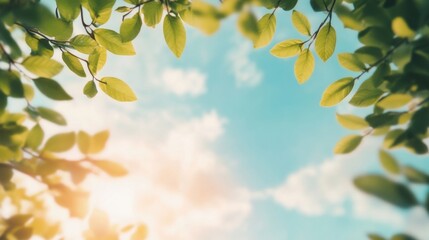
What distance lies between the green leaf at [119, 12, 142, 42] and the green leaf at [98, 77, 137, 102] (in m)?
0.28

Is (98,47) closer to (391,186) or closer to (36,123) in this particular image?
(36,123)

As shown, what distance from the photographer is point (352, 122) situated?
78.0 inches

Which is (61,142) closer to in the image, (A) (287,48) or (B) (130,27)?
(B) (130,27)

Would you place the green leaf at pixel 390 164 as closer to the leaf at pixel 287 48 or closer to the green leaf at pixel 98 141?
the green leaf at pixel 98 141

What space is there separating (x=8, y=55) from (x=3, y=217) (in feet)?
3.16

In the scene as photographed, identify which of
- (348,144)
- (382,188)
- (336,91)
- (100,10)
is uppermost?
(100,10)

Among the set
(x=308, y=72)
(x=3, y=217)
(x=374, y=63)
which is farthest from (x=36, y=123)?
(x=374, y=63)

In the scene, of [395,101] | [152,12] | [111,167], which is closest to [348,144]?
[395,101]

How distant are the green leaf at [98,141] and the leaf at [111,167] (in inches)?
2.7

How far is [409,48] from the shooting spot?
4.38 feet

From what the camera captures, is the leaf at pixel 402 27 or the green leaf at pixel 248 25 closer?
the green leaf at pixel 248 25

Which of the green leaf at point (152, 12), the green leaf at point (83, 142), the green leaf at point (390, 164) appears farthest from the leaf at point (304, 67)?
the green leaf at point (390, 164)

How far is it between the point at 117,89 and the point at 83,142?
464 mm

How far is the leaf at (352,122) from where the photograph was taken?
6.44 ft
